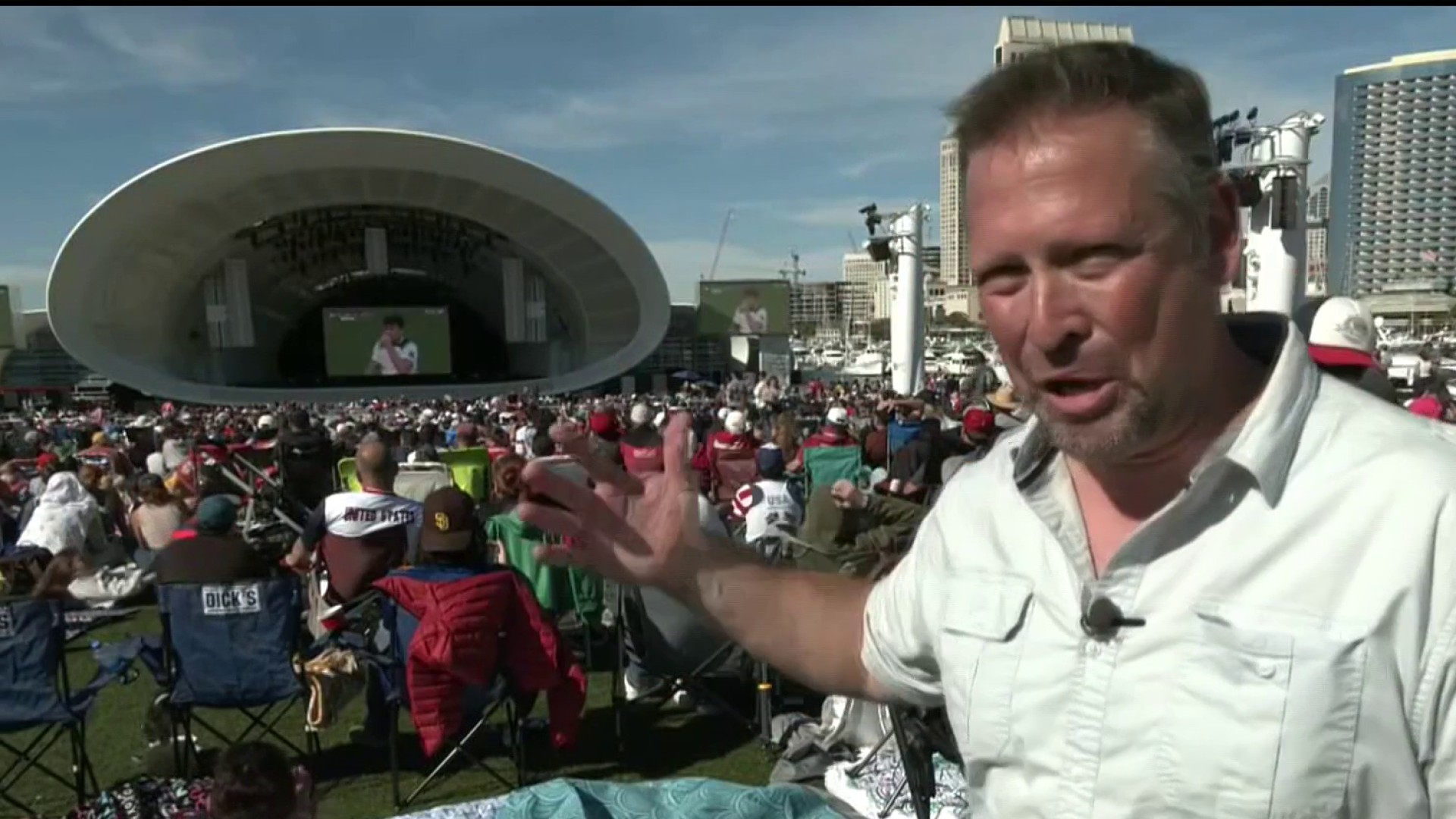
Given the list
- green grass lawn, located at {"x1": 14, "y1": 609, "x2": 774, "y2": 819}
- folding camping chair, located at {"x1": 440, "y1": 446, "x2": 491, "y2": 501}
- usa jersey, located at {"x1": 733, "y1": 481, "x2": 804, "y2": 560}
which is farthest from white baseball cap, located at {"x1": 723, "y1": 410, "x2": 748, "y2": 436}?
green grass lawn, located at {"x1": 14, "y1": 609, "x2": 774, "y2": 819}

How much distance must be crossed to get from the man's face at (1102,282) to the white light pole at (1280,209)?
14.4 meters

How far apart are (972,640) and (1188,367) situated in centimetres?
41

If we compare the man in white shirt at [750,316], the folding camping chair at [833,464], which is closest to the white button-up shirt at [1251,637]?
the folding camping chair at [833,464]

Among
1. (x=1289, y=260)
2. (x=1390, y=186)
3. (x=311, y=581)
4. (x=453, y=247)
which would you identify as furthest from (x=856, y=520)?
(x=1390, y=186)

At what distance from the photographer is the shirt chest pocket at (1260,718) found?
959 millimetres

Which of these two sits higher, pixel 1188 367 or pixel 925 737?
pixel 1188 367

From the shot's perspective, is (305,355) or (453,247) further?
(305,355)

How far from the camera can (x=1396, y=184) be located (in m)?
57.2

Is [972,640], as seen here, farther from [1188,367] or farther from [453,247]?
[453,247]

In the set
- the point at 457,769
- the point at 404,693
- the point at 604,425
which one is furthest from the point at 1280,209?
the point at 404,693

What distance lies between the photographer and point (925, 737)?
145 inches

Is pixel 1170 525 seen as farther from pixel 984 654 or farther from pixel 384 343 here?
pixel 384 343

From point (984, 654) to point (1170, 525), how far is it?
271mm

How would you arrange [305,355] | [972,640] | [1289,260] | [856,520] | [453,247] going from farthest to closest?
[305,355] < [453,247] < [1289,260] < [856,520] < [972,640]
